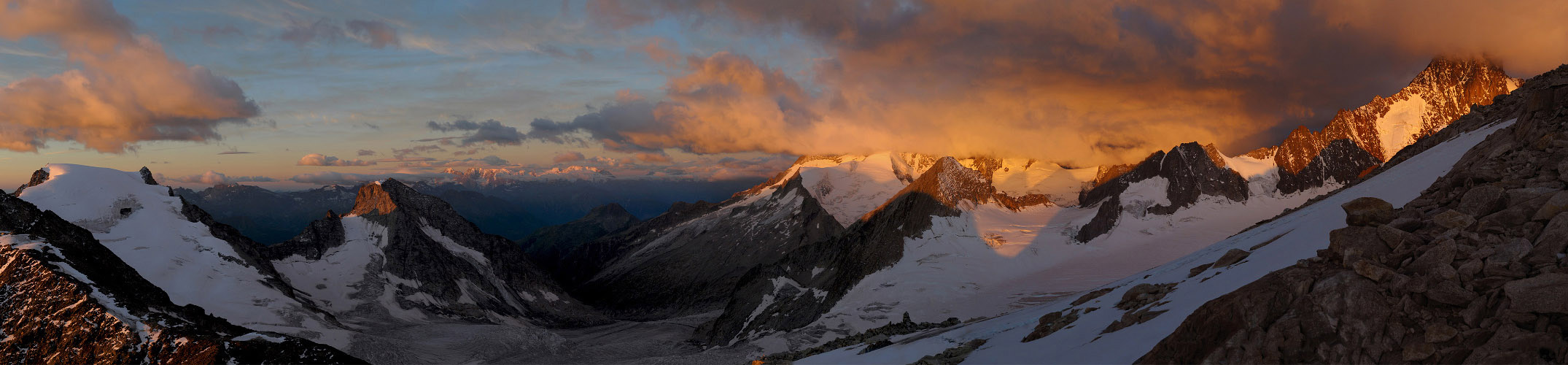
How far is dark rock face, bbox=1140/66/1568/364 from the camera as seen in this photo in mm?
14523

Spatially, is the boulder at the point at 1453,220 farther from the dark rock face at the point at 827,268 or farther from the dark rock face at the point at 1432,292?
the dark rock face at the point at 827,268

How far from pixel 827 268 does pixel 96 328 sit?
144305mm

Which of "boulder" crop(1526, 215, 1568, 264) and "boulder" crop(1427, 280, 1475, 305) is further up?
"boulder" crop(1526, 215, 1568, 264)

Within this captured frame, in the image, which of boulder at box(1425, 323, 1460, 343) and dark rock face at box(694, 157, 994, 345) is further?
dark rock face at box(694, 157, 994, 345)

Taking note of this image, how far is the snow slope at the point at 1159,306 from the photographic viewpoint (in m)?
26.1

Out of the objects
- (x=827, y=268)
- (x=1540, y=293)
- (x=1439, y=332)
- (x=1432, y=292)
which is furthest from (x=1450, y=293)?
(x=827, y=268)

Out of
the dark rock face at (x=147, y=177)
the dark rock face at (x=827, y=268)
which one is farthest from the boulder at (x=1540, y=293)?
the dark rock face at (x=147, y=177)

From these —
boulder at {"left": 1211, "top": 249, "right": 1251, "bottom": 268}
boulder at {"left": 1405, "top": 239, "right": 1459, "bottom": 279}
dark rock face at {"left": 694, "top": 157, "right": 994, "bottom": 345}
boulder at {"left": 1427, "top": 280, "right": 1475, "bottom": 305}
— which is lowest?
dark rock face at {"left": 694, "top": 157, "right": 994, "bottom": 345}

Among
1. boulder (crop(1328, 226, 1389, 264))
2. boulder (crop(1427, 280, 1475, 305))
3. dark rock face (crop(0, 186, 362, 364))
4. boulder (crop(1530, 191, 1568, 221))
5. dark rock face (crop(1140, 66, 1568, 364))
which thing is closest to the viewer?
dark rock face (crop(1140, 66, 1568, 364))

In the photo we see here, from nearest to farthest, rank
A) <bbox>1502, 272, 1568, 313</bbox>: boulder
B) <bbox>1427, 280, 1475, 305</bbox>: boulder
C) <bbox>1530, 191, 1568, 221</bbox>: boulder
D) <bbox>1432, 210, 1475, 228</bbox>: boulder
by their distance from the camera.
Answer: <bbox>1502, 272, 1568, 313</bbox>: boulder → <bbox>1427, 280, 1475, 305</bbox>: boulder → <bbox>1530, 191, 1568, 221</bbox>: boulder → <bbox>1432, 210, 1475, 228</bbox>: boulder

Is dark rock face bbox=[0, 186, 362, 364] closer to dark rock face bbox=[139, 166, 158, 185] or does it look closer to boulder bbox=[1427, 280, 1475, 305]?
boulder bbox=[1427, 280, 1475, 305]

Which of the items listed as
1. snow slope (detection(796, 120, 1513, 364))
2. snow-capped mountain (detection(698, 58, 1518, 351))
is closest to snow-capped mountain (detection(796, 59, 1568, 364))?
snow slope (detection(796, 120, 1513, 364))

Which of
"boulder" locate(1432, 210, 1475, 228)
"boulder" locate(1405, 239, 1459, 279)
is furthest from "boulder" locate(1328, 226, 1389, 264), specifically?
"boulder" locate(1432, 210, 1475, 228)

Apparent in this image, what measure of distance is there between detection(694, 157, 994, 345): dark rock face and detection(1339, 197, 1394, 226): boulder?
12211 cm
